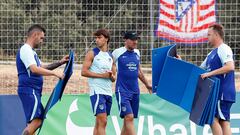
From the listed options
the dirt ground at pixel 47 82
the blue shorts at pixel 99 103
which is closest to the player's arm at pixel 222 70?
the blue shorts at pixel 99 103

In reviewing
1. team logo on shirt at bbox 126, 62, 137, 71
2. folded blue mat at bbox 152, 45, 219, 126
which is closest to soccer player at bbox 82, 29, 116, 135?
team logo on shirt at bbox 126, 62, 137, 71

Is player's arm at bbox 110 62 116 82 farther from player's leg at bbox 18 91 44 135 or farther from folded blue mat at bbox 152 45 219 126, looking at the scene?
player's leg at bbox 18 91 44 135

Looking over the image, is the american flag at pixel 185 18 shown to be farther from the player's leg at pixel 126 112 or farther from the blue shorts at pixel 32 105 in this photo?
the blue shorts at pixel 32 105

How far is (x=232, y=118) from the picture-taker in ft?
45.9

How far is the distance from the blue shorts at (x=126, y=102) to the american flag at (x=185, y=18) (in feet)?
9.72

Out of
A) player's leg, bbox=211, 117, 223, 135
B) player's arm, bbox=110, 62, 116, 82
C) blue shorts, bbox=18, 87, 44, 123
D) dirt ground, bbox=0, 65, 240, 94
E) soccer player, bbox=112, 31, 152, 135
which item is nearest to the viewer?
player's leg, bbox=211, 117, 223, 135

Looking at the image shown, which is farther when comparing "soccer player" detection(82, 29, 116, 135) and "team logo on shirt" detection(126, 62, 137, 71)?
"team logo on shirt" detection(126, 62, 137, 71)

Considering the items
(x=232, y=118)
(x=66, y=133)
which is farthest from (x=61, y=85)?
(x=232, y=118)

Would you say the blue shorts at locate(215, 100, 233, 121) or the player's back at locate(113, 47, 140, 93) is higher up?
the player's back at locate(113, 47, 140, 93)

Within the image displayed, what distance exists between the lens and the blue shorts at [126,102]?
1258 cm

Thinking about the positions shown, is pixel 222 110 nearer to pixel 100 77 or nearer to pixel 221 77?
pixel 221 77

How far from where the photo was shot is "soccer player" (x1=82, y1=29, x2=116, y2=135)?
479 inches

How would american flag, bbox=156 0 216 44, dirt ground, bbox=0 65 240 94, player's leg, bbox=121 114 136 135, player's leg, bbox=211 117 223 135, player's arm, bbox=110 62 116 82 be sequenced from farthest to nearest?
dirt ground, bbox=0 65 240 94 < american flag, bbox=156 0 216 44 < player's leg, bbox=121 114 136 135 < player's arm, bbox=110 62 116 82 < player's leg, bbox=211 117 223 135

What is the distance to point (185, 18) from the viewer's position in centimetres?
A: 1538
